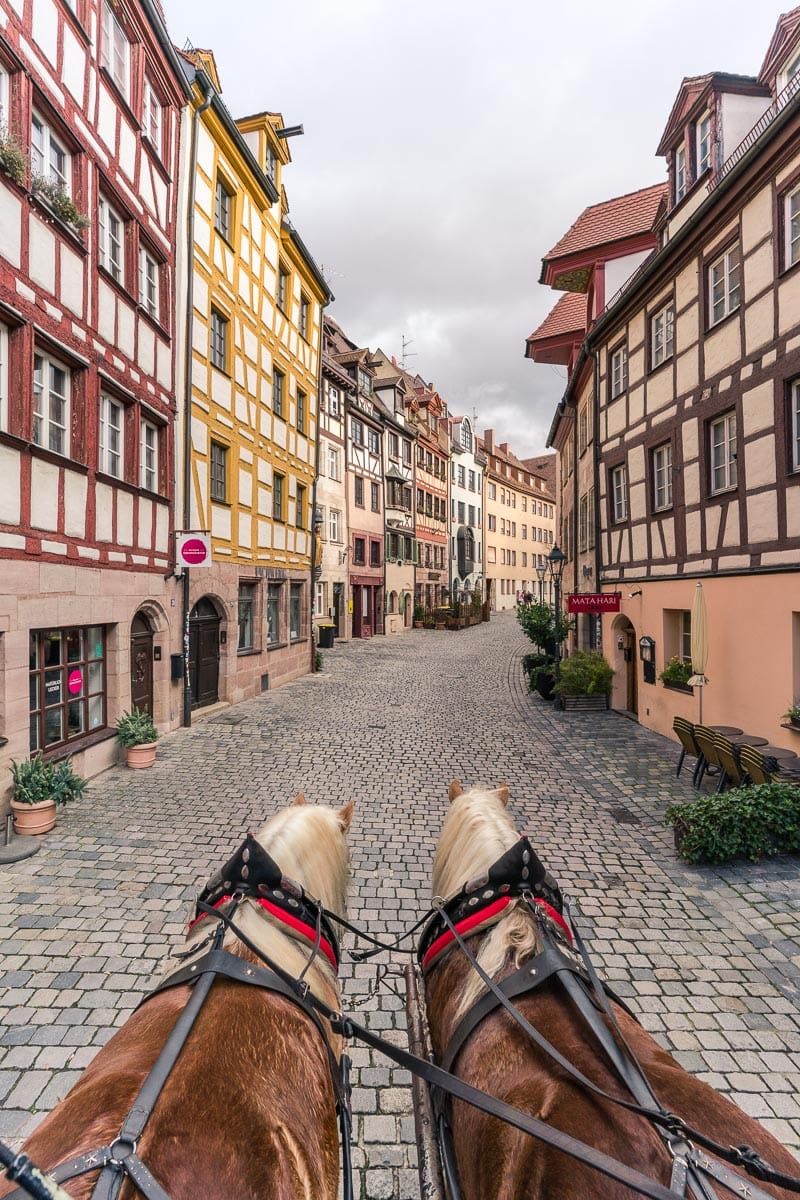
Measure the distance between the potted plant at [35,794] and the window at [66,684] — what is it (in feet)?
2.71

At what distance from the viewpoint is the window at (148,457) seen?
1028 cm

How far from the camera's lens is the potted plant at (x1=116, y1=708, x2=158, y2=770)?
29.5 feet

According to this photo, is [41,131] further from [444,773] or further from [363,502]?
[363,502]

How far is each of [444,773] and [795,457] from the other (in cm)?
656

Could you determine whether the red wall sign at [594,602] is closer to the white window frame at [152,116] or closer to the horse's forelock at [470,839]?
the horse's forelock at [470,839]

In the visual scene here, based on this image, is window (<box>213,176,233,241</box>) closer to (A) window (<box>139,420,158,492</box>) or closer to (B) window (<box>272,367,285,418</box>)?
(B) window (<box>272,367,285,418</box>)

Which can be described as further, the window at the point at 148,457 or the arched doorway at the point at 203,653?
the arched doorway at the point at 203,653

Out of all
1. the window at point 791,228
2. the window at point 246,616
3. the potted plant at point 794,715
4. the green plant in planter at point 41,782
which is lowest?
the green plant in planter at point 41,782

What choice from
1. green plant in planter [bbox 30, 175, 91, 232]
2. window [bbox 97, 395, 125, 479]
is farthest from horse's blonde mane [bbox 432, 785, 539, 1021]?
green plant in planter [bbox 30, 175, 91, 232]

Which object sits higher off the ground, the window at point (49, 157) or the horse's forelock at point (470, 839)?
the window at point (49, 157)

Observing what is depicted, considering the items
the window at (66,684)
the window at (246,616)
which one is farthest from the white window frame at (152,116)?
the window at (246,616)

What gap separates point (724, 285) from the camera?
31.0 feet

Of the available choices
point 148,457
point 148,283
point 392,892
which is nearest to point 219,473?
point 148,457

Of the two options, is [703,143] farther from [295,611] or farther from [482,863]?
[295,611]
